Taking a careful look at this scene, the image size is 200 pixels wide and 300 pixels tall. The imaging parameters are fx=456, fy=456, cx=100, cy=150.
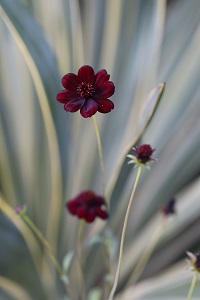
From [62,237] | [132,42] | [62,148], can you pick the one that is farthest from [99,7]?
[62,237]

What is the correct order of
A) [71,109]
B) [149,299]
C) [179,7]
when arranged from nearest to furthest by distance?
[71,109] < [149,299] < [179,7]

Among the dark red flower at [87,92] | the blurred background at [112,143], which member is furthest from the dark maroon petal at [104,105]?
the blurred background at [112,143]

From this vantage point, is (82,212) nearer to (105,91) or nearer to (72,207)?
(72,207)

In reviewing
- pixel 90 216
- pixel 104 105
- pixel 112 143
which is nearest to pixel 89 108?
pixel 104 105

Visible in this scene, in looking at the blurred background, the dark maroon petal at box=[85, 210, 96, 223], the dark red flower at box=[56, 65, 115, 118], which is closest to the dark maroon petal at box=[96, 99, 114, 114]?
the dark red flower at box=[56, 65, 115, 118]

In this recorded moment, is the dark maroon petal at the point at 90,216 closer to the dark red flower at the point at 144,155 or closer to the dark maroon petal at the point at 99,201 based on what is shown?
the dark maroon petal at the point at 99,201

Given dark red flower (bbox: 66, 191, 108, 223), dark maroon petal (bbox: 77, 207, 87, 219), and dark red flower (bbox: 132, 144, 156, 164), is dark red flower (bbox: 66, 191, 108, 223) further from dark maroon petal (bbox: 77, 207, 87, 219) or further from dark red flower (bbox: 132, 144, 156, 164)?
dark red flower (bbox: 132, 144, 156, 164)

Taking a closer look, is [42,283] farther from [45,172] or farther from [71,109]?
[71,109]
